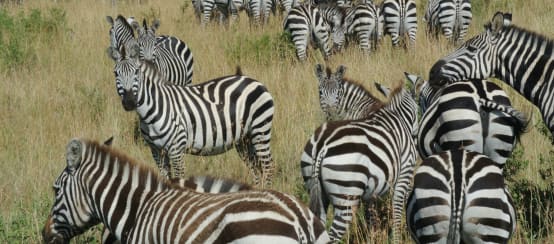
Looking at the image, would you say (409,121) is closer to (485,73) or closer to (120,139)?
(485,73)

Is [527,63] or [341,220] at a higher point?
[527,63]

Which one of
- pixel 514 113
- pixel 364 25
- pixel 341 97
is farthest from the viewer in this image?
pixel 364 25

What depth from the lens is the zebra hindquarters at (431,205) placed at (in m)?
4.89

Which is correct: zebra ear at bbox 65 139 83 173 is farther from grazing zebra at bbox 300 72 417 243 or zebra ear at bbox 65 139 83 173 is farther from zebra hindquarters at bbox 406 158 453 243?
zebra hindquarters at bbox 406 158 453 243

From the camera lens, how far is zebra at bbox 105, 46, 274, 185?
26.4ft

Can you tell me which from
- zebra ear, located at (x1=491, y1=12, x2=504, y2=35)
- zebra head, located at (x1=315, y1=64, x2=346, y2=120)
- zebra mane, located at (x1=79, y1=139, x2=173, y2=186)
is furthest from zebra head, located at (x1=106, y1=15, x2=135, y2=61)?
zebra mane, located at (x1=79, y1=139, x2=173, y2=186)

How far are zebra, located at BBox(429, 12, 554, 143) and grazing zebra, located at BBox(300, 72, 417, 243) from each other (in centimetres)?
153

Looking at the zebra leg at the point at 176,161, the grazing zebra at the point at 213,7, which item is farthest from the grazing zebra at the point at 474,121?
the grazing zebra at the point at 213,7

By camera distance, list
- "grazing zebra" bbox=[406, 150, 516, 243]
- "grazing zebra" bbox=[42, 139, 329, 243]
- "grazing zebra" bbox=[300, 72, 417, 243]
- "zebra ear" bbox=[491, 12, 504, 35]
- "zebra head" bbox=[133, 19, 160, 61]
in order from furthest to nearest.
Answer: "zebra head" bbox=[133, 19, 160, 61]
"zebra ear" bbox=[491, 12, 504, 35]
"grazing zebra" bbox=[300, 72, 417, 243]
"grazing zebra" bbox=[406, 150, 516, 243]
"grazing zebra" bbox=[42, 139, 329, 243]

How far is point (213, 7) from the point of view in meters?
18.8

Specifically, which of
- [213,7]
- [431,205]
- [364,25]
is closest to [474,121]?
[431,205]

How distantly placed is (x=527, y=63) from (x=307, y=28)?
25.4ft

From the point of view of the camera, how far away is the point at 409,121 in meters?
7.05

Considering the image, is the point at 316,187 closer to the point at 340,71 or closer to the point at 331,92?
the point at 331,92
